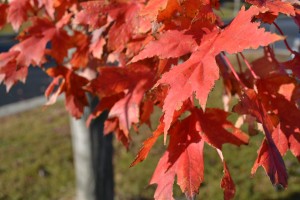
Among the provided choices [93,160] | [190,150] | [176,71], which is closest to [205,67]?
[176,71]

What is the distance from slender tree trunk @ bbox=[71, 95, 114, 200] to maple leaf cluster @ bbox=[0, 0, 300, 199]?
1021 mm

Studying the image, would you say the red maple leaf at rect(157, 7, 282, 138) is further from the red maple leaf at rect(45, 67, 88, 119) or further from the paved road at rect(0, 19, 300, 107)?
the paved road at rect(0, 19, 300, 107)

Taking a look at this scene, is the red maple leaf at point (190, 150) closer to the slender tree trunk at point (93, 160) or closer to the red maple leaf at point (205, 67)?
the red maple leaf at point (205, 67)

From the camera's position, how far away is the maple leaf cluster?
37.2 inches

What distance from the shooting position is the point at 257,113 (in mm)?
1021

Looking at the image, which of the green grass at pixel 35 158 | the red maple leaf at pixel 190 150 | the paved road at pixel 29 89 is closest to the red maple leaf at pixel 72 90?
the red maple leaf at pixel 190 150

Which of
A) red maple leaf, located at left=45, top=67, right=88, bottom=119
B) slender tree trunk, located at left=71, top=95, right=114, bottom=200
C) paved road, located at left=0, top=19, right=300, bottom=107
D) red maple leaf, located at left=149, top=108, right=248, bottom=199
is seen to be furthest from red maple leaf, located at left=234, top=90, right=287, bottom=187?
paved road, located at left=0, top=19, right=300, bottom=107

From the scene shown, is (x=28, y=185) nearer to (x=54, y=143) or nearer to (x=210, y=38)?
(x=54, y=143)

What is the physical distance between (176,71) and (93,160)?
6.57 ft

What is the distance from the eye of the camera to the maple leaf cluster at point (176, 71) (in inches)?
37.2

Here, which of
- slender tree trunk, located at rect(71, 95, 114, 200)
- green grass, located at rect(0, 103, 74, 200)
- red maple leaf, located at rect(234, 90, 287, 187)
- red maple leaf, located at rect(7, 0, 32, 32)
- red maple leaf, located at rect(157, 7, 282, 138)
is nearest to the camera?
red maple leaf, located at rect(157, 7, 282, 138)

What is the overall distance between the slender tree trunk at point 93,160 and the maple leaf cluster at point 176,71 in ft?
3.35

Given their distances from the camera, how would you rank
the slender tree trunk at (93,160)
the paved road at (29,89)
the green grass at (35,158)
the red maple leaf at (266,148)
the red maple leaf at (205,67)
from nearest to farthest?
the red maple leaf at (205,67) → the red maple leaf at (266,148) → the slender tree trunk at (93,160) → the green grass at (35,158) → the paved road at (29,89)

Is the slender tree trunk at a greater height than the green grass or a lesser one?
greater
